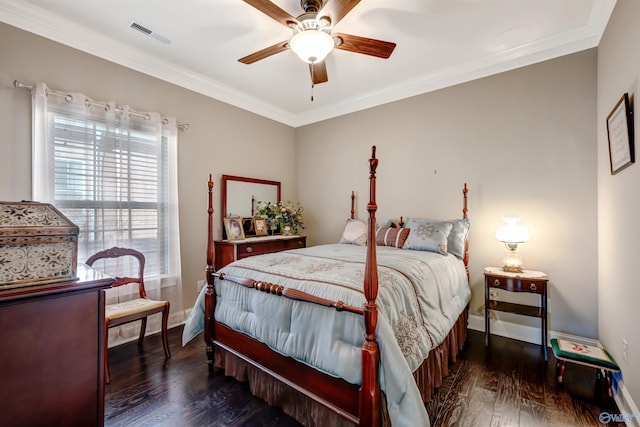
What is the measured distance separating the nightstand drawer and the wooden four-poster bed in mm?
475

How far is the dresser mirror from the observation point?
3797 mm

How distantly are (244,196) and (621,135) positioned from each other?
12.4ft

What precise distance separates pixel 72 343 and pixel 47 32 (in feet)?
9.09

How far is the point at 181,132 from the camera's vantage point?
335cm

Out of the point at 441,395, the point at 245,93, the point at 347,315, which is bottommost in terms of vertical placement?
the point at 441,395

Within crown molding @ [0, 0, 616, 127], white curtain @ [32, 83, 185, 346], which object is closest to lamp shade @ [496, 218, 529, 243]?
crown molding @ [0, 0, 616, 127]

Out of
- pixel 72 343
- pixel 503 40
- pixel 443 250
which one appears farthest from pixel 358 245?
pixel 72 343

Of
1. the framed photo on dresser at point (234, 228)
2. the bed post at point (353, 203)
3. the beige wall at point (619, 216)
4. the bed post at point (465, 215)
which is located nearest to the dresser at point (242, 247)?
the framed photo on dresser at point (234, 228)

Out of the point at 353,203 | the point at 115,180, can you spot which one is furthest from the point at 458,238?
the point at 115,180

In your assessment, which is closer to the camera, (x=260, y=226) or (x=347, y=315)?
(x=347, y=315)

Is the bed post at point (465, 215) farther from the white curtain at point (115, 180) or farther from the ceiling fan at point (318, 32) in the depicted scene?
the white curtain at point (115, 180)

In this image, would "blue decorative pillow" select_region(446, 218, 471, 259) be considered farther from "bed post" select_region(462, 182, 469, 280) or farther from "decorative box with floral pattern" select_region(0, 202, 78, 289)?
"decorative box with floral pattern" select_region(0, 202, 78, 289)

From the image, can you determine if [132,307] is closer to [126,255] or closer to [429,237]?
[126,255]

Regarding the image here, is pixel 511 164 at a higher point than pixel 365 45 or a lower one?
lower
